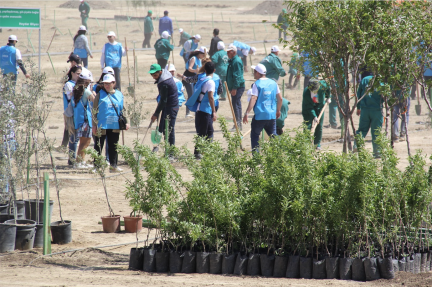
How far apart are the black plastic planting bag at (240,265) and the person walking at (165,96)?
509 cm

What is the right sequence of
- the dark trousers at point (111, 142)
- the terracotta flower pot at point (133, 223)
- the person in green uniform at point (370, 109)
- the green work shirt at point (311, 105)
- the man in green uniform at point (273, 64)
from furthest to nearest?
the man in green uniform at point (273, 64) → the green work shirt at point (311, 105) → the person in green uniform at point (370, 109) → the dark trousers at point (111, 142) → the terracotta flower pot at point (133, 223)

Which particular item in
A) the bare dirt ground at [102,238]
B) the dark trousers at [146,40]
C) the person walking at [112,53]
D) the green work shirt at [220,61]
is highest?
the dark trousers at [146,40]

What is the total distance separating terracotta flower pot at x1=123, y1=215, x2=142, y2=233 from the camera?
7270 millimetres

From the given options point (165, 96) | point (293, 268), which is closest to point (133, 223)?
point (293, 268)

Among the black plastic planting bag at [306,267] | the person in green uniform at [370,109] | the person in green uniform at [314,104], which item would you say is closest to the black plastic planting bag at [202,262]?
the black plastic planting bag at [306,267]

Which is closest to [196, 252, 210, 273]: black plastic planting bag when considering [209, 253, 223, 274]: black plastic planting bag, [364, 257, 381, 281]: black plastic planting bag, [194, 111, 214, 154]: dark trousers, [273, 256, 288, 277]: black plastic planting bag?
[209, 253, 223, 274]: black plastic planting bag

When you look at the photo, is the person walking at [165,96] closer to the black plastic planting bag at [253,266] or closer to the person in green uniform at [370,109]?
the person in green uniform at [370,109]

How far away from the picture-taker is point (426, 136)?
45.9ft

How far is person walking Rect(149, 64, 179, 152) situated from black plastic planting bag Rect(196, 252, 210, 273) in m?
4.93

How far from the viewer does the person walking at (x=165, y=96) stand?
10.5 meters

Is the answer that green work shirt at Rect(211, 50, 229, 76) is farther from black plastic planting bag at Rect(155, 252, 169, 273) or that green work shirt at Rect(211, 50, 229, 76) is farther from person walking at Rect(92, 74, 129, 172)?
black plastic planting bag at Rect(155, 252, 169, 273)

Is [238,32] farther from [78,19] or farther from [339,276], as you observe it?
[339,276]

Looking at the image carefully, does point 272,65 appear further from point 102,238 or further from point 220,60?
point 102,238

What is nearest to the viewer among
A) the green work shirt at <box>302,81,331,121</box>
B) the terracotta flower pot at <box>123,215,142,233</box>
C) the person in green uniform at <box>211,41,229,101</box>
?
the terracotta flower pot at <box>123,215,142,233</box>
